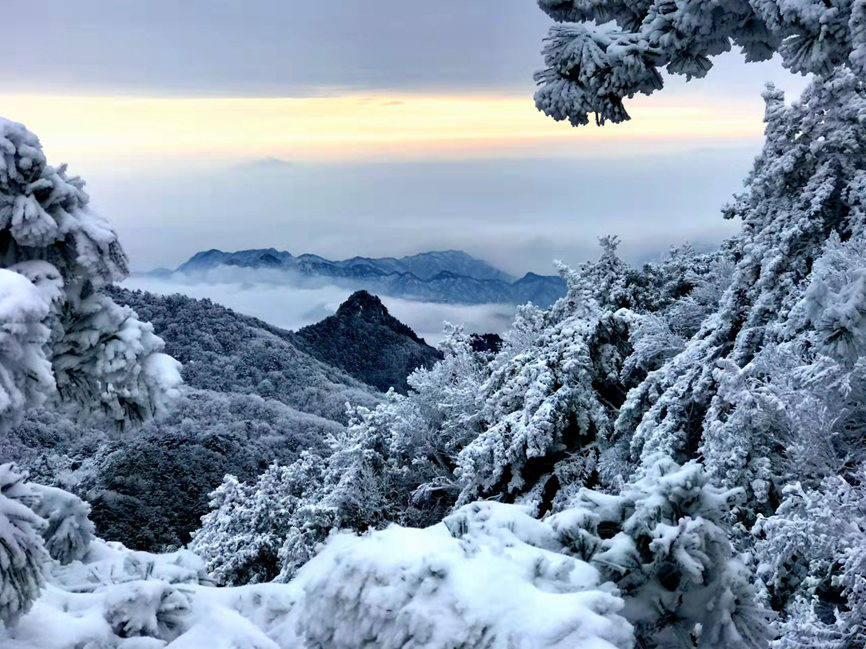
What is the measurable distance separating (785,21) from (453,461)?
13387 millimetres

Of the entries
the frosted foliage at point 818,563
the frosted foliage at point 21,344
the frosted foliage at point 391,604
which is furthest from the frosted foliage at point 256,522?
the frosted foliage at point 21,344

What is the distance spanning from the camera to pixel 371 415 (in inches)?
761

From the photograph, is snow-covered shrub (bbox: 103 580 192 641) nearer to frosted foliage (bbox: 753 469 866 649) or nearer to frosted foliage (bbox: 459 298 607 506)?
frosted foliage (bbox: 753 469 866 649)

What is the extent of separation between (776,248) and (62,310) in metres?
11.6

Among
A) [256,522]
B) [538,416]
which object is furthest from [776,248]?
[256,522]

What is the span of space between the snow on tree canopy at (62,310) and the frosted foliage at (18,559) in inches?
18.8

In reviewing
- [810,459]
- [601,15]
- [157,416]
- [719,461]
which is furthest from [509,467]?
[157,416]

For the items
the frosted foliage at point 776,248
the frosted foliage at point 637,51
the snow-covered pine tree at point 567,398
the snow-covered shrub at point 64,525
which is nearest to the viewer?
the snow-covered shrub at point 64,525

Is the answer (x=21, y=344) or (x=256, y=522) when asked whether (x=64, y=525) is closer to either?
(x=21, y=344)

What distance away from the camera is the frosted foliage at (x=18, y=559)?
3.77 metres

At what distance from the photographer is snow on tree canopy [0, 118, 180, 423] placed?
143 inches

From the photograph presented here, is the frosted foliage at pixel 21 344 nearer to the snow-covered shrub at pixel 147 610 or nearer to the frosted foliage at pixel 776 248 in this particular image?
the snow-covered shrub at pixel 147 610

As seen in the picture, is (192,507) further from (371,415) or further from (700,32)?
(700,32)

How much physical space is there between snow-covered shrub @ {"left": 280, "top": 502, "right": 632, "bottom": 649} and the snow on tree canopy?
3.88 ft
